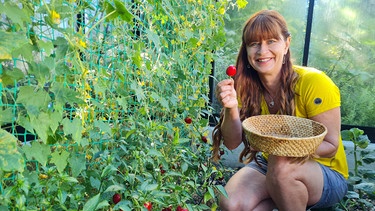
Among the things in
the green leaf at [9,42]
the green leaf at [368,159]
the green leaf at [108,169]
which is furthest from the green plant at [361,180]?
the green leaf at [9,42]

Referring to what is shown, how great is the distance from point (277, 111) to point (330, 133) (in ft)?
0.96

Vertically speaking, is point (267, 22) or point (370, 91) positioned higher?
point (267, 22)

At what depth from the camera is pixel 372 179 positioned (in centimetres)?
223

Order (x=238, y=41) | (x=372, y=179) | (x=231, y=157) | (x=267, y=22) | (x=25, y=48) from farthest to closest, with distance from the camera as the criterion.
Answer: (x=238, y=41) < (x=231, y=157) < (x=372, y=179) < (x=267, y=22) < (x=25, y=48)

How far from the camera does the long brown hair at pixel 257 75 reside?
5.63 feet

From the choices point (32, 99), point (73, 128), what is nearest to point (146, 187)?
point (73, 128)

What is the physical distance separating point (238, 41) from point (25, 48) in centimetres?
241

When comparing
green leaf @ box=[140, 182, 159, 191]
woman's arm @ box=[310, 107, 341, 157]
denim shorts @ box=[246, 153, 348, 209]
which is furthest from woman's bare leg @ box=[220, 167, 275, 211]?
green leaf @ box=[140, 182, 159, 191]

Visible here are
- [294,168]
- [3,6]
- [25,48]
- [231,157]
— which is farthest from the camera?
[231,157]

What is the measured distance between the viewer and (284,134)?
1.81 meters

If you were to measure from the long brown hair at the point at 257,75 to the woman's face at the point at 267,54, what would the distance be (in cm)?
2

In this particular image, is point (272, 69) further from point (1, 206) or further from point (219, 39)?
point (1, 206)

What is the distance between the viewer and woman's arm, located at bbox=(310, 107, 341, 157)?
163cm

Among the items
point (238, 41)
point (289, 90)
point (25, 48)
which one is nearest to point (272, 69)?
point (289, 90)
